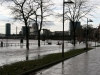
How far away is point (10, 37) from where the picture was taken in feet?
625

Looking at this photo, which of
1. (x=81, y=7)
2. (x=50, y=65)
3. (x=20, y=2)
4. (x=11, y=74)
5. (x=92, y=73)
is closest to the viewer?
(x=11, y=74)

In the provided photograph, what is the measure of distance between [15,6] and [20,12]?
1219 millimetres

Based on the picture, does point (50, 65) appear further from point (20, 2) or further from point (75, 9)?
point (75, 9)

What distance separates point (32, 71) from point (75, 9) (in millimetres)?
35633

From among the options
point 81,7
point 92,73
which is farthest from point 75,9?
point 92,73

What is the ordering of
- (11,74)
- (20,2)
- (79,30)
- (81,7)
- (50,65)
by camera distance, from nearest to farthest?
(11,74) → (50,65) → (20,2) → (81,7) → (79,30)

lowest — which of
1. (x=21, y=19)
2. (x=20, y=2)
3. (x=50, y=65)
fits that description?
(x=50, y=65)

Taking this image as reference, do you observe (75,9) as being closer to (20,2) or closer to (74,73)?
(20,2)

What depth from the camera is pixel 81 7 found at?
154 ft

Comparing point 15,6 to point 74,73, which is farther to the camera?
point 15,6

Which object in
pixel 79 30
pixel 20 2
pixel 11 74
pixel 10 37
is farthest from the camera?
pixel 10 37

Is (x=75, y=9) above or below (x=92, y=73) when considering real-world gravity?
above

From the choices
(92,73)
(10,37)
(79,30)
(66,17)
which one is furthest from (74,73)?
(10,37)

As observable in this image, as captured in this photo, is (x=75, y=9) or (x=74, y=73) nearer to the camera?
(x=74, y=73)
